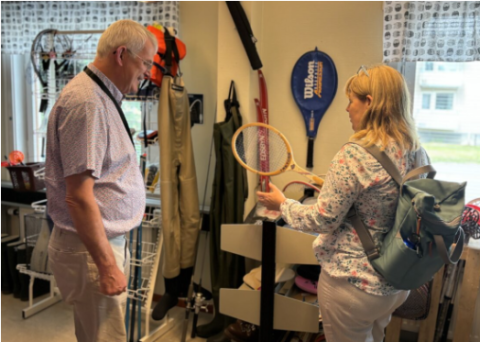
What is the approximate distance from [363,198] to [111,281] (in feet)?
2.71

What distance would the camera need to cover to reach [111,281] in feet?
4.50

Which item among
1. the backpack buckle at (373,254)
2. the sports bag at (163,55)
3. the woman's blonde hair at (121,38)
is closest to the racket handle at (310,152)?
the sports bag at (163,55)

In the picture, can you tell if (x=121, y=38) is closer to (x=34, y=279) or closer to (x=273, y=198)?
(x=273, y=198)

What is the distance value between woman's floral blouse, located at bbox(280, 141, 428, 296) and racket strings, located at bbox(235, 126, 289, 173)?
74 centimetres

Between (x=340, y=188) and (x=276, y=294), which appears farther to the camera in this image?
(x=276, y=294)

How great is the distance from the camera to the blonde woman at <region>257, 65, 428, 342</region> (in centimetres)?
137

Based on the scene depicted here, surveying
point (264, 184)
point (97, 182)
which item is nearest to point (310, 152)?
point (264, 184)

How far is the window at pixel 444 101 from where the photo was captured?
248 centimetres

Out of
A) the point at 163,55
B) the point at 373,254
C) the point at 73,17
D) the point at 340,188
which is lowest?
the point at 373,254

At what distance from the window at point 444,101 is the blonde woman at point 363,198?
1.18 m

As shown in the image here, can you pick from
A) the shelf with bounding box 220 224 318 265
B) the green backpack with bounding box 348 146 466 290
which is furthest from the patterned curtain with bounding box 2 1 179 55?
the green backpack with bounding box 348 146 466 290

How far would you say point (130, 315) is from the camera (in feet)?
8.86

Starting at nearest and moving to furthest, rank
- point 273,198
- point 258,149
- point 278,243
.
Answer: point 273,198 < point 278,243 < point 258,149

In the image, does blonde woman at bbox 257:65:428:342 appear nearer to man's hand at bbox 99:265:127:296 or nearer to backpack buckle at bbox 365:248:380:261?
backpack buckle at bbox 365:248:380:261
